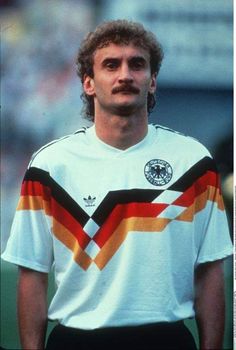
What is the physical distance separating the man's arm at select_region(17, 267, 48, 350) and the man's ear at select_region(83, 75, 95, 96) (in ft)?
2.66

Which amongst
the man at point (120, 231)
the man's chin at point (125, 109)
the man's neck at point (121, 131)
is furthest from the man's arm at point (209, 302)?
the man's chin at point (125, 109)

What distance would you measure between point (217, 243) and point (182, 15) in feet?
3.37

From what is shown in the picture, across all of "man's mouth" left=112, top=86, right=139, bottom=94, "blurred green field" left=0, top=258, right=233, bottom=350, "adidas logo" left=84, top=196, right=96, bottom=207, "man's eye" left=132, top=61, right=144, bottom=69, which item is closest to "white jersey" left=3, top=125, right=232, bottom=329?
"adidas logo" left=84, top=196, right=96, bottom=207

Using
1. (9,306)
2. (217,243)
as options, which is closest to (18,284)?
(9,306)

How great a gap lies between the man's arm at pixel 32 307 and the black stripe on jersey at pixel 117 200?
0.34 metres

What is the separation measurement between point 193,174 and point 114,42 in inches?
25.7

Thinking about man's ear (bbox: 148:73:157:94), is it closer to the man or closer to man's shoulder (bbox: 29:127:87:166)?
the man

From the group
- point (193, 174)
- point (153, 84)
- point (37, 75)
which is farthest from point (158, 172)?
point (37, 75)

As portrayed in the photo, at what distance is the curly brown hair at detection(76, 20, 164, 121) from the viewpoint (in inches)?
98.1

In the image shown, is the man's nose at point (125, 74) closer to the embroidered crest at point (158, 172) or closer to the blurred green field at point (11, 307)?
the embroidered crest at point (158, 172)

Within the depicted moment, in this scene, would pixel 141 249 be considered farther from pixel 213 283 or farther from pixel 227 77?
pixel 227 77

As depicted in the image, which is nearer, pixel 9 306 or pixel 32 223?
pixel 32 223

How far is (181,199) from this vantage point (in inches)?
96.1

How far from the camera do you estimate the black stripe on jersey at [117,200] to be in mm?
2430
